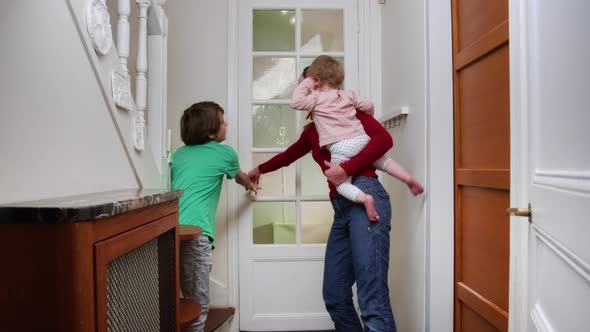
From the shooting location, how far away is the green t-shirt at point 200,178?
1735 millimetres

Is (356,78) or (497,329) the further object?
(356,78)

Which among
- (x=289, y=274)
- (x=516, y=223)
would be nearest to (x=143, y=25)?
(x=516, y=223)

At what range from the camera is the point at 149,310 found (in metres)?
1.00

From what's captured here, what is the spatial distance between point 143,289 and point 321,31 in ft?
6.44

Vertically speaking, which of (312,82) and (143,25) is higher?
(143,25)

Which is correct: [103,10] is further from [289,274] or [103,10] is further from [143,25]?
[289,274]

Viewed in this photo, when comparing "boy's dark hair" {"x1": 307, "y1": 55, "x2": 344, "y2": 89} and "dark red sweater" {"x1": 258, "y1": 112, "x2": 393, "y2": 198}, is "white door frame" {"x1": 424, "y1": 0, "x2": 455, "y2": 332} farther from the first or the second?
"boy's dark hair" {"x1": 307, "y1": 55, "x2": 344, "y2": 89}

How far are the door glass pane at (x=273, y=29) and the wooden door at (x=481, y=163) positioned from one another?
3.68 ft

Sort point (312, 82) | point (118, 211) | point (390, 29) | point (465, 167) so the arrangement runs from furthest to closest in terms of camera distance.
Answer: point (390, 29), point (312, 82), point (465, 167), point (118, 211)

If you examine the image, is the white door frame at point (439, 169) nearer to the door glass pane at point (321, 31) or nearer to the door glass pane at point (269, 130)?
the door glass pane at point (321, 31)

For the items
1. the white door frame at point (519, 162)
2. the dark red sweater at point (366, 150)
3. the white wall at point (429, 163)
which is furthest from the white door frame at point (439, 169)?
the white door frame at point (519, 162)

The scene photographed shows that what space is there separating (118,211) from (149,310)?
37 cm

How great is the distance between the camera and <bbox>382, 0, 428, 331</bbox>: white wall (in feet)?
5.44

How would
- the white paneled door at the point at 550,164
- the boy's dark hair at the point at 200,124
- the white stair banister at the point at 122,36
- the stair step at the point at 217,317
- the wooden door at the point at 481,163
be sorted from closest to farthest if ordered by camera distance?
the white paneled door at the point at 550,164 < the wooden door at the point at 481,163 < the white stair banister at the point at 122,36 < the boy's dark hair at the point at 200,124 < the stair step at the point at 217,317
